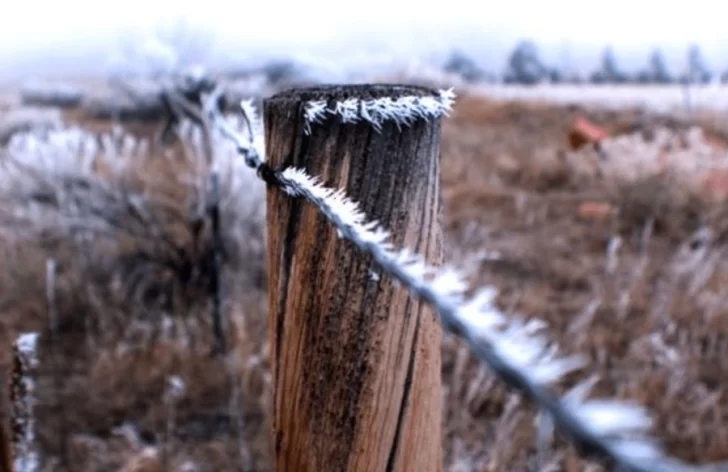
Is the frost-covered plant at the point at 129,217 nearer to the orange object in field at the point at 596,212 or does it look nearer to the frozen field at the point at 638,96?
the orange object in field at the point at 596,212

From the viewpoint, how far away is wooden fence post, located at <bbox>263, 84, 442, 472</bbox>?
2.23 feet

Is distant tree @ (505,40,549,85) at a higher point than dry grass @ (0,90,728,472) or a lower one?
higher

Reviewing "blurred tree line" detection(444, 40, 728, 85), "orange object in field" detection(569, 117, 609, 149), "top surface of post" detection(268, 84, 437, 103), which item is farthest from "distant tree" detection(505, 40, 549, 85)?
"top surface of post" detection(268, 84, 437, 103)

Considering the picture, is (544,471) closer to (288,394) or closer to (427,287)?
(288,394)

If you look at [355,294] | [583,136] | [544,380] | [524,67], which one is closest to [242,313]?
[355,294]

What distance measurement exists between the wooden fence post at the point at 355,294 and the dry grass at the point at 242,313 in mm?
1097

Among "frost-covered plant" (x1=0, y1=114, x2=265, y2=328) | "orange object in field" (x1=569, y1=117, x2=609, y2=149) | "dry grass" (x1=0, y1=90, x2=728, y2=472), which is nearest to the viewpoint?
"dry grass" (x1=0, y1=90, x2=728, y2=472)

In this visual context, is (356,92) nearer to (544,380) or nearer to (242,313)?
(544,380)

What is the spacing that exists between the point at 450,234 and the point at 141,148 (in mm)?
1916

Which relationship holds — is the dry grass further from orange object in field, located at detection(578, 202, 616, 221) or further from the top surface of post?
the top surface of post

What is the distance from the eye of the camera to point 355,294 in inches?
27.0

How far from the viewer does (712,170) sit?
6.26 meters

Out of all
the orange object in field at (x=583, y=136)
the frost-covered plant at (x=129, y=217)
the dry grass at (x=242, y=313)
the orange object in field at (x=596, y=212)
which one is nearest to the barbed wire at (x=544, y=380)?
the dry grass at (x=242, y=313)

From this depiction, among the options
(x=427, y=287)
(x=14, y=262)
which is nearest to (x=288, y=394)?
(x=427, y=287)
